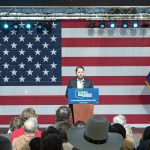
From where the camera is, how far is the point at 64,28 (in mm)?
9773

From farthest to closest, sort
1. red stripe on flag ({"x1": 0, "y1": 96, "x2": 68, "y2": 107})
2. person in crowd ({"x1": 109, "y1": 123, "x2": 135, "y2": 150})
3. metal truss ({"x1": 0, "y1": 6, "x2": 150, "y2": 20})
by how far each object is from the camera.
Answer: red stripe on flag ({"x1": 0, "y1": 96, "x2": 68, "y2": 107}) < metal truss ({"x1": 0, "y1": 6, "x2": 150, "y2": 20}) < person in crowd ({"x1": 109, "y1": 123, "x2": 135, "y2": 150})

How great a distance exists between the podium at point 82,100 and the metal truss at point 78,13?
223 centimetres

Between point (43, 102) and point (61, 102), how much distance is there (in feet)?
1.24

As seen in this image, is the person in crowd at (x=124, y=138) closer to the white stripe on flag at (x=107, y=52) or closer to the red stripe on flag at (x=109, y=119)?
the white stripe on flag at (x=107, y=52)

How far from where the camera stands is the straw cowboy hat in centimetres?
355


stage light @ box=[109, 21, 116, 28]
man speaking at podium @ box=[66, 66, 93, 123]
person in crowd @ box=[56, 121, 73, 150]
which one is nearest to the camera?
person in crowd @ box=[56, 121, 73, 150]

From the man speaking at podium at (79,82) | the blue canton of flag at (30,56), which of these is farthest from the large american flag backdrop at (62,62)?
the man speaking at podium at (79,82)

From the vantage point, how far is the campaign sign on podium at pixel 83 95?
25.3ft

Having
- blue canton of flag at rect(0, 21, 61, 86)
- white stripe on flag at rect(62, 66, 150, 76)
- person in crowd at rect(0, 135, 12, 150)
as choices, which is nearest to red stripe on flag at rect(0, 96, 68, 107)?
blue canton of flag at rect(0, 21, 61, 86)

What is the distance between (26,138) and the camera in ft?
16.5

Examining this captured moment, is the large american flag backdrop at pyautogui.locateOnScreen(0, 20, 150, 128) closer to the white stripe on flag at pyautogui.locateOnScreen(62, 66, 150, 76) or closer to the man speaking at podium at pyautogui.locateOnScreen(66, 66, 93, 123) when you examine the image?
the white stripe on flag at pyautogui.locateOnScreen(62, 66, 150, 76)

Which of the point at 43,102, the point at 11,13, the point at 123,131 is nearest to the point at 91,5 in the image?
the point at 11,13

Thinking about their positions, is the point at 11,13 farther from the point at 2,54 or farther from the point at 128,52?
the point at 128,52

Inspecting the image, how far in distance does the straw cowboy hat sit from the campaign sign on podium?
3969mm
